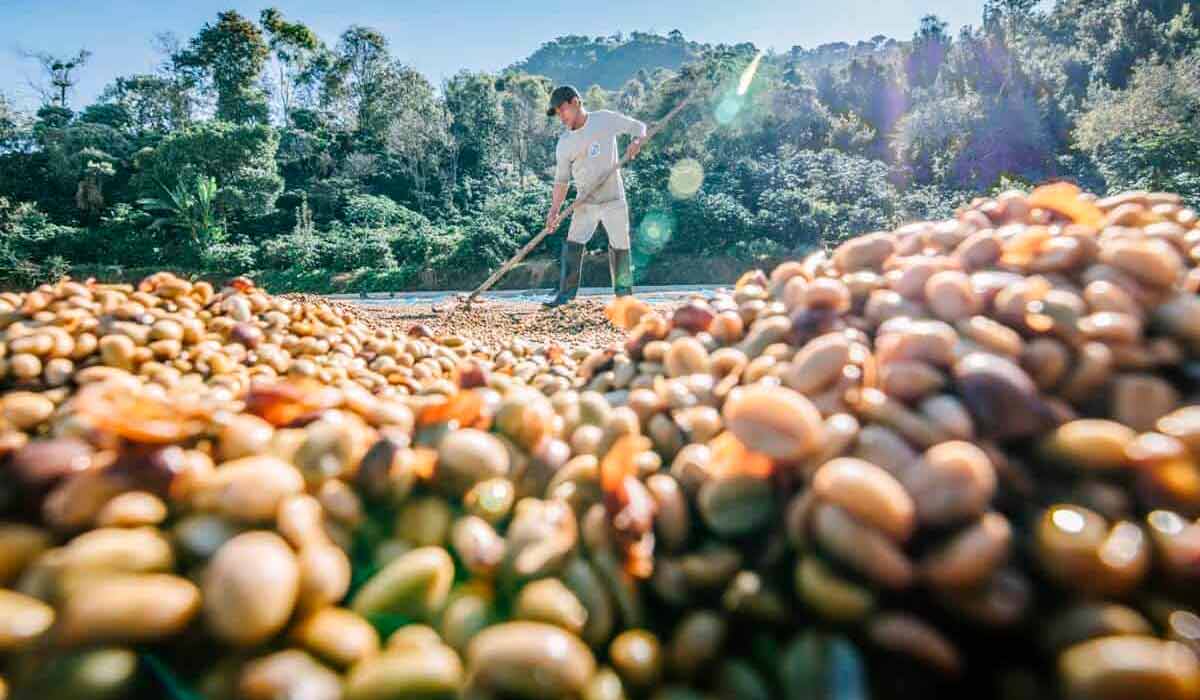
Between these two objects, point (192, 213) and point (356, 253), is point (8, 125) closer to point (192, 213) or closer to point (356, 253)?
point (192, 213)

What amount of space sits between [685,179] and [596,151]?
8641 millimetres

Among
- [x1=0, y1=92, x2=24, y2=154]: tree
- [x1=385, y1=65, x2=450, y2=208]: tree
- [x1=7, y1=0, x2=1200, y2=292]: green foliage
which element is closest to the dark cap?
[x1=7, y1=0, x2=1200, y2=292]: green foliage

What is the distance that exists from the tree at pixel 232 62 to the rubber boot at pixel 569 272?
92.7 ft

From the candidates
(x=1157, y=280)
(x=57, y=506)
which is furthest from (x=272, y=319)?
(x=1157, y=280)

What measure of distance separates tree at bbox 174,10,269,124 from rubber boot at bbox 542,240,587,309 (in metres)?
28.2

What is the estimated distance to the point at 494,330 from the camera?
15.2 feet

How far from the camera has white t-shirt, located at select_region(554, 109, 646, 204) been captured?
5.47m

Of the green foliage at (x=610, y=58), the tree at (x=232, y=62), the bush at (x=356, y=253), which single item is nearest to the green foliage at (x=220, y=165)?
the bush at (x=356, y=253)

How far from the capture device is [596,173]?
18.5 feet

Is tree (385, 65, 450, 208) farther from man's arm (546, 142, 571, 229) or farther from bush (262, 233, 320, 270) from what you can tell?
man's arm (546, 142, 571, 229)

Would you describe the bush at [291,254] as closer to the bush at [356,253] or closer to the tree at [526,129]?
the bush at [356,253]

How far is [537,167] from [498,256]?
1909 centimetres

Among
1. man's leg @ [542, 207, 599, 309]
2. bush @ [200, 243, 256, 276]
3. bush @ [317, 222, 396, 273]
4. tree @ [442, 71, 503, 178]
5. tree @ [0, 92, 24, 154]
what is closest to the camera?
man's leg @ [542, 207, 599, 309]

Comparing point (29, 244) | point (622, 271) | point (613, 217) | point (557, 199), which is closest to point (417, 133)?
point (29, 244)
